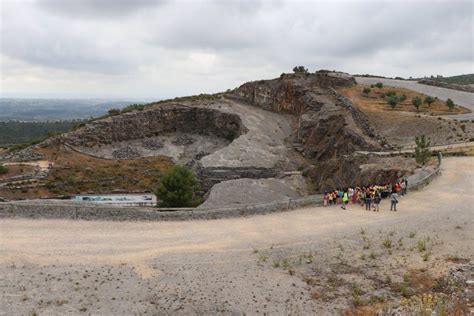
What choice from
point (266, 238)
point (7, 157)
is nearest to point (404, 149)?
point (266, 238)

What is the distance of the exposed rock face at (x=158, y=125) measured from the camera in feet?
170

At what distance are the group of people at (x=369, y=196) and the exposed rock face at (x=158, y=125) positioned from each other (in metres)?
30.2

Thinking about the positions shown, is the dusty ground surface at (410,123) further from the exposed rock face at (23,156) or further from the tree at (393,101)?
the exposed rock face at (23,156)

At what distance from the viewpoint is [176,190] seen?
32188 mm

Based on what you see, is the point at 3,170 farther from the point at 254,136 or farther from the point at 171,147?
the point at 254,136

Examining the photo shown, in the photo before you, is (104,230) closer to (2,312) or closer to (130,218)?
(130,218)

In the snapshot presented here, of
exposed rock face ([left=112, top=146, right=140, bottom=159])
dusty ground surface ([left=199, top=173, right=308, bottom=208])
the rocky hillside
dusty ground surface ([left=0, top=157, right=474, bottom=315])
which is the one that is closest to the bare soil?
the rocky hillside

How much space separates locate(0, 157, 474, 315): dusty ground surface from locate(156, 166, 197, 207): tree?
1518 cm

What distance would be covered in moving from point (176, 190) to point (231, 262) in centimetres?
1992

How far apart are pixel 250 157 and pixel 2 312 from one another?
33.7 meters

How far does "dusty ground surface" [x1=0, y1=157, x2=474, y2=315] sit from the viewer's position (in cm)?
1059

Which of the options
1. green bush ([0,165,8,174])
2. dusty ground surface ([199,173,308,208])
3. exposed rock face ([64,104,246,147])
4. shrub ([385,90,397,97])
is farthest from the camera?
exposed rock face ([64,104,246,147])

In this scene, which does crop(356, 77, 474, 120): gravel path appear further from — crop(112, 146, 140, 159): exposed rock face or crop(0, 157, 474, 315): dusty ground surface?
crop(0, 157, 474, 315): dusty ground surface

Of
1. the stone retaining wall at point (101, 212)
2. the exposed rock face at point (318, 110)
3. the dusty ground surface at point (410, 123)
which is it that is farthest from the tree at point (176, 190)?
the dusty ground surface at point (410, 123)
